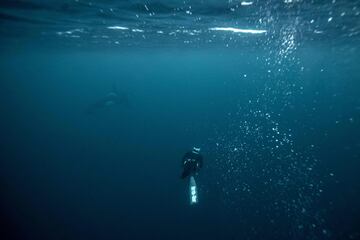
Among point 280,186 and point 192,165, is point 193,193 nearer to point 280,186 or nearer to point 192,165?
point 192,165

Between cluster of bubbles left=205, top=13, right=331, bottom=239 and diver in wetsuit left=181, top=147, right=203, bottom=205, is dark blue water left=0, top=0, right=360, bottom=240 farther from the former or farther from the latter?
diver in wetsuit left=181, top=147, right=203, bottom=205

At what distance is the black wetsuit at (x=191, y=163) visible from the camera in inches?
373

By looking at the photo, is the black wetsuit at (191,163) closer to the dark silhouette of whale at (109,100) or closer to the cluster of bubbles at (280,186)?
the cluster of bubbles at (280,186)

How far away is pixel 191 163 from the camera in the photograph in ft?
31.1

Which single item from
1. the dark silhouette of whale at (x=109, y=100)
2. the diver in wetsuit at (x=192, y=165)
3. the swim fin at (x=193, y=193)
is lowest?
the dark silhouette of whale at (x=109, y=100)

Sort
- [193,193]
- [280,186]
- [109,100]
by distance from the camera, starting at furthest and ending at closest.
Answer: [109,100] < [280,186] < [193,193]

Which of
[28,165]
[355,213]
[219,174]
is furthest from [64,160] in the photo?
[355,213]

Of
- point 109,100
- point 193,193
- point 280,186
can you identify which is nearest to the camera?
point 193,193

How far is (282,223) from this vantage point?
1692 centimetres

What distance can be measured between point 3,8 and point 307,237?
1843 centimetres


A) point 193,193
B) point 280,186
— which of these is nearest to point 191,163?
point 193,193

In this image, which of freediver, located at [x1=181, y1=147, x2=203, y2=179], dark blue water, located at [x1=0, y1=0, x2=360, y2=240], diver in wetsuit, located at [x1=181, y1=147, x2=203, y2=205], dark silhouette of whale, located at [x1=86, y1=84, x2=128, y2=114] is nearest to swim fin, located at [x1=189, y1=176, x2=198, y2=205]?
diver in wetsuit, located at [x1=181, y1=147, x2=203, y2=205]

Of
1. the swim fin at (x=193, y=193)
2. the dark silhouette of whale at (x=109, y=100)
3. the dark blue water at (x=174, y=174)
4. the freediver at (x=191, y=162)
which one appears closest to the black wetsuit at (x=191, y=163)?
the freediver at (x=191, y=162)

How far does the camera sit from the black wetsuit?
9.47 meters
